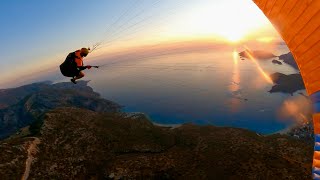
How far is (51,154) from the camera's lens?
68.9 metres

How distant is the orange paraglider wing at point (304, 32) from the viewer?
19.4ft

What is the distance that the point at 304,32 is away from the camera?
6320 mm

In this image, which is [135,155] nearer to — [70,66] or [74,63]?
[70,66]

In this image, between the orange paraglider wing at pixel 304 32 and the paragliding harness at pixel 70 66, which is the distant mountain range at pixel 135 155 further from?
the orange paraglider wing at pixel 304 32

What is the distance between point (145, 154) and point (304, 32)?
66.3 m

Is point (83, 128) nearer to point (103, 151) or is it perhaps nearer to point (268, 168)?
point (103, 151)

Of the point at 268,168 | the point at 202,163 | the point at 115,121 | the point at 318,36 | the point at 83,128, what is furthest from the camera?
the point at 115,121

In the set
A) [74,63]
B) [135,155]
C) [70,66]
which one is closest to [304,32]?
[74,63]

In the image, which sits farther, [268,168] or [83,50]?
[268,168]

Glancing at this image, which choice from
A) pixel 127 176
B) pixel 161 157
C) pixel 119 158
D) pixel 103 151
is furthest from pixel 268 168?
pixel 103 151

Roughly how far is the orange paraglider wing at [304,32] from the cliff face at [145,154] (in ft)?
178

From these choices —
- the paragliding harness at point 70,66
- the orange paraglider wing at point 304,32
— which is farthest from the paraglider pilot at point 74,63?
the orange paraglider wing at point 304,32

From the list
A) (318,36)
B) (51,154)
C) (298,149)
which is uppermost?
(318,36)

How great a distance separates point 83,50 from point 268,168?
51.7 m
